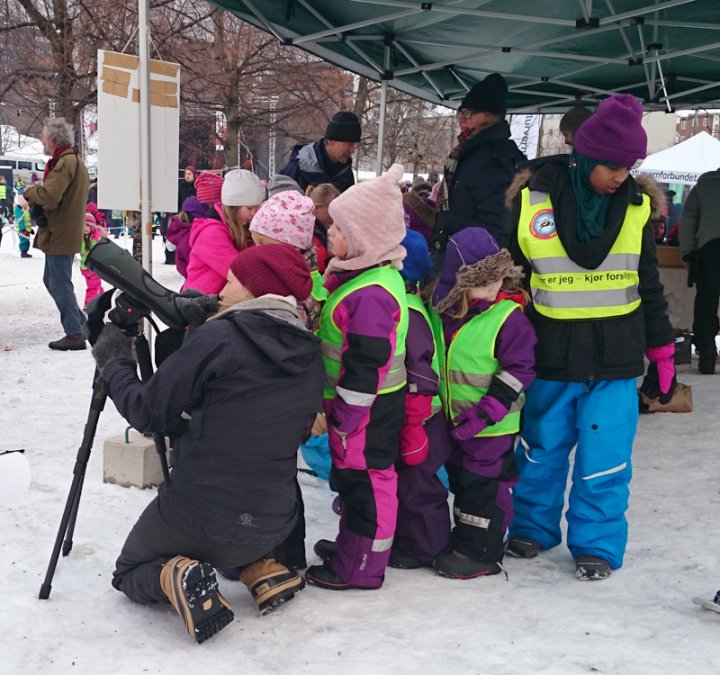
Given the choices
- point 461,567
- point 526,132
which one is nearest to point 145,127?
point 461,567

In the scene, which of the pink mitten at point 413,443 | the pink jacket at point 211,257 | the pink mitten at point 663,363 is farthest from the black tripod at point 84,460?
the pink mitten at point 663,363

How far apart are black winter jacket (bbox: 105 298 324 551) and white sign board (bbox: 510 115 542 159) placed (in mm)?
15463

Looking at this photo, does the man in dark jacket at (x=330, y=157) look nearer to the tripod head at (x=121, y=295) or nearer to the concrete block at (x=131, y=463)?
the concrete block at (x=131, y=463)

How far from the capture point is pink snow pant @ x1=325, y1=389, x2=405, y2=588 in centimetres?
296

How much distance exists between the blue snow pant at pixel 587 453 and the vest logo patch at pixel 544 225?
0.62m

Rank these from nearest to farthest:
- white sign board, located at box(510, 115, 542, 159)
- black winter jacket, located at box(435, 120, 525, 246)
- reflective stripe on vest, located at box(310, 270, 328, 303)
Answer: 1. reflective stripe on vest, located at box(310, 270, 328, 303)
2. black winter jacket, located at box(435, 120, 525, 246)
3. white sign board, located at box(510, 115, 542, 159)

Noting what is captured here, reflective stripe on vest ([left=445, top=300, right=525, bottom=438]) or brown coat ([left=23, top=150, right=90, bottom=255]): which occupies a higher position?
brown coat ([left=23, top=150, right=90, bottom=255])

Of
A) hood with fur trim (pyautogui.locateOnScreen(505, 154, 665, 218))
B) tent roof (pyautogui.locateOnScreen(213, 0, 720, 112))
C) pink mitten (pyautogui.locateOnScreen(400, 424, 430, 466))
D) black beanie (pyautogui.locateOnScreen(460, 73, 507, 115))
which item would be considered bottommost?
pink mitten (pyautogui.locateOnScreen(400, 424, 430, 466))

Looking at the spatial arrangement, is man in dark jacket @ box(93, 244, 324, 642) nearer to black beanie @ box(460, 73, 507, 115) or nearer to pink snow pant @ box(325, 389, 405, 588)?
pink snow pant @ box(325, 389, 405, 588)

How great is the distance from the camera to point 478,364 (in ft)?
10.5

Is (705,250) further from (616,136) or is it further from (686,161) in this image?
(686,161)

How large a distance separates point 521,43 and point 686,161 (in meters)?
10.4

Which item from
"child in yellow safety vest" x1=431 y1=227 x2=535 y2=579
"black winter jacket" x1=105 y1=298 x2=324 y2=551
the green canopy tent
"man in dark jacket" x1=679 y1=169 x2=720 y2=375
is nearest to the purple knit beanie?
"child in yellow safety vest" x1=431 y1=227 x2=535 y2=579

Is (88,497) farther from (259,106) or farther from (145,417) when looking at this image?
(259,106)
